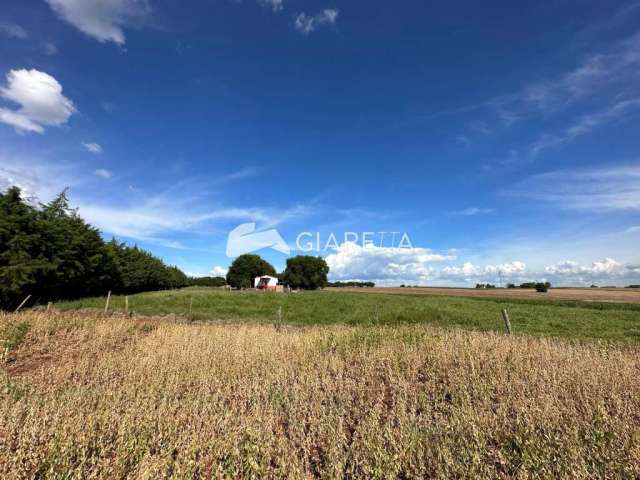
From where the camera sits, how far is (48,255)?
28.7 m

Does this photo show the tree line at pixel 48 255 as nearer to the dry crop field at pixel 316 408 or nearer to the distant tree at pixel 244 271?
the dry crop field at pixel 316 408

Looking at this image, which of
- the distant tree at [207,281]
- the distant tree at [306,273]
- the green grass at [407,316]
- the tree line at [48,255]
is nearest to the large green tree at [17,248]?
the tree line at [48,255]

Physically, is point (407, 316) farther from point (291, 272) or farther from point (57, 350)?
point (291, 272)

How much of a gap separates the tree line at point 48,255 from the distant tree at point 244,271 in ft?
162

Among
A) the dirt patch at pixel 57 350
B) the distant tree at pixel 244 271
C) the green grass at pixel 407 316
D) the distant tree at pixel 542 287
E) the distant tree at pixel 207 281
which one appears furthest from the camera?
the distant tree at pixel 207 281

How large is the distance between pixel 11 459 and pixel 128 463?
1167 millimetres

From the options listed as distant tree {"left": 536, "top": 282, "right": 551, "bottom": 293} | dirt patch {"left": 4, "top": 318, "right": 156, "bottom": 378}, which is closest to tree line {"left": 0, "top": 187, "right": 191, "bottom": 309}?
dirt patch {"left": 4, "top": 318, "right": 156, "bottom": 378}

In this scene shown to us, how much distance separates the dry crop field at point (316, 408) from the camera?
368cm

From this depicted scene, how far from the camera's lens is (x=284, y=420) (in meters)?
5.07

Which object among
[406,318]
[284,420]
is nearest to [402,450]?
[284,420]

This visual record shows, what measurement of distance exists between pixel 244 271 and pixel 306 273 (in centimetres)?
1935

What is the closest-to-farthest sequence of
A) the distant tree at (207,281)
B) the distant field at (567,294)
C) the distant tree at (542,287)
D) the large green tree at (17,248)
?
the large green tree at (17,248) → the distant field at (567,294) → the distant tree at (542,287) → the distant tree at (207,281)

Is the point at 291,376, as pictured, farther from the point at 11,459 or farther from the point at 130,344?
the point at 130,344

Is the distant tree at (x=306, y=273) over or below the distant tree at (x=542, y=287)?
over
